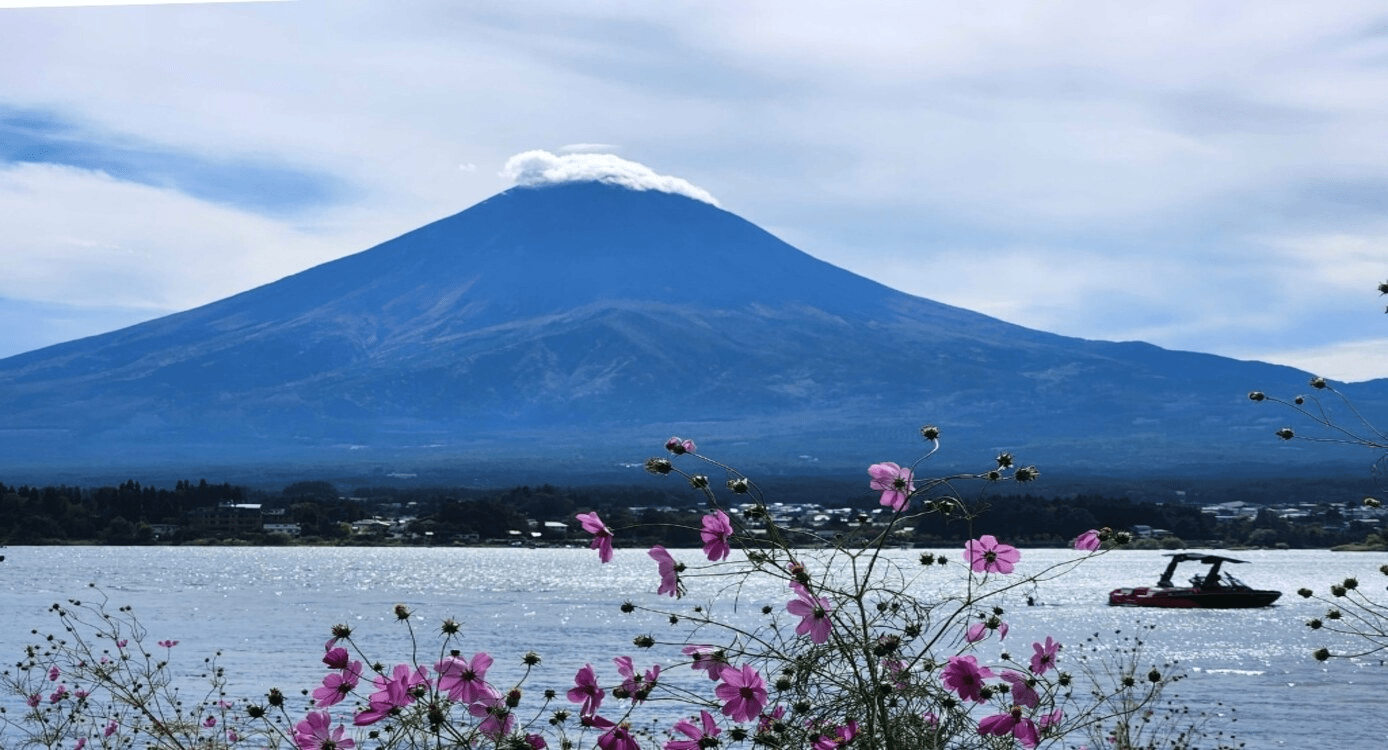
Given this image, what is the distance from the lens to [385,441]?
169000 millimetres

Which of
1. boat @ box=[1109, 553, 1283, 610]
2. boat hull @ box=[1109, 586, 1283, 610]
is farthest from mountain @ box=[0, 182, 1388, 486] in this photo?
boat @ box=[1109, 553, 1283, 610]

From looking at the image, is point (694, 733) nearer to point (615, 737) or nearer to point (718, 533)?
point (615, 737)

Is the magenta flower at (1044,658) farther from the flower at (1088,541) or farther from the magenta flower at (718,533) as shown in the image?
the magenta flower at (718,533)

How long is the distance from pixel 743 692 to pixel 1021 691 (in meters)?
0.66

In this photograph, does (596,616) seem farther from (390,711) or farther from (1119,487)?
(1119,487)

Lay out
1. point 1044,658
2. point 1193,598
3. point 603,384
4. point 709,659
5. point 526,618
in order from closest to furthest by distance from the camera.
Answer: point 709,659
point 1044,658
point 526,618
point 1193,598
point 603,384

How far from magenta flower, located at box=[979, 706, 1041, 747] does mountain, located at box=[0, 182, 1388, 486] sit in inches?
5122

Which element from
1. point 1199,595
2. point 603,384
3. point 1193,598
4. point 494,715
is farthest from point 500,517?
point 603,384

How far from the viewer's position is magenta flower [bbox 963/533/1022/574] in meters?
3.04

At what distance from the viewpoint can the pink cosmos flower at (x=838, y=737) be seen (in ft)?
10.1

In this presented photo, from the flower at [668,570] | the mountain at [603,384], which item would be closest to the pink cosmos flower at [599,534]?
the flower at [668,570]

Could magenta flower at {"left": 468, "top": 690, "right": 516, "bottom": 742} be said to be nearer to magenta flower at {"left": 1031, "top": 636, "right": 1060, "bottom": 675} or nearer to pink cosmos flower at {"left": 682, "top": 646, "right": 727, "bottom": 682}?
pink cosmos flower at {"left": 682, "top": 646, "right": 727, "bottom": 682}

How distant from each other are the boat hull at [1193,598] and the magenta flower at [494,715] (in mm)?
44935

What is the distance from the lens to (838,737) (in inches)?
124
